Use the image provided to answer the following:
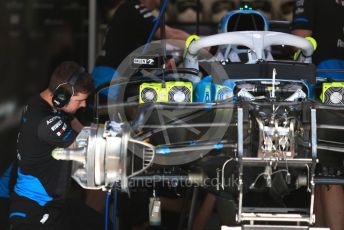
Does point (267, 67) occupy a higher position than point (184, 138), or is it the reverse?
point (267, 67)

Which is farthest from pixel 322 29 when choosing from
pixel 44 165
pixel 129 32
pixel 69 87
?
pixel 44 165

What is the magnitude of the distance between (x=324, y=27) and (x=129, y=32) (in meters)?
1.55

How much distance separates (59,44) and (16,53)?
2.08 feet

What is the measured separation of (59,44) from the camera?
33.0 ft

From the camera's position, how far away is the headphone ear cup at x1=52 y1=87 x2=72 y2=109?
14.5 feet

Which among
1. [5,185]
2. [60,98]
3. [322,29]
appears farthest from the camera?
[322,29]

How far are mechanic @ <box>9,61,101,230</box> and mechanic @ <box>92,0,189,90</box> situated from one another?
188cm

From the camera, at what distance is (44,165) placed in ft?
15.4

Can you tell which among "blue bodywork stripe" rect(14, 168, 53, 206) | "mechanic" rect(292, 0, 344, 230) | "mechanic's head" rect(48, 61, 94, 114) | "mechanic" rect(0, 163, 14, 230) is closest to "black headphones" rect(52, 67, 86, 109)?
"mechanic's head" rect(48, 61, 94, 114)

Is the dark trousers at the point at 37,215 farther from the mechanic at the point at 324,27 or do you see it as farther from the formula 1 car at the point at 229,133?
the mechanic at the point at 324,27

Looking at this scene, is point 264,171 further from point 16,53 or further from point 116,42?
point 16,53

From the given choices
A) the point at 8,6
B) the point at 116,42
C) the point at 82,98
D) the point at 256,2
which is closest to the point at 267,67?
the point at 82,98

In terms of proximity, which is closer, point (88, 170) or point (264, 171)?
point (88, 170)

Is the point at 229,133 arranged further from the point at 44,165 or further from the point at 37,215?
the point at 37,215
